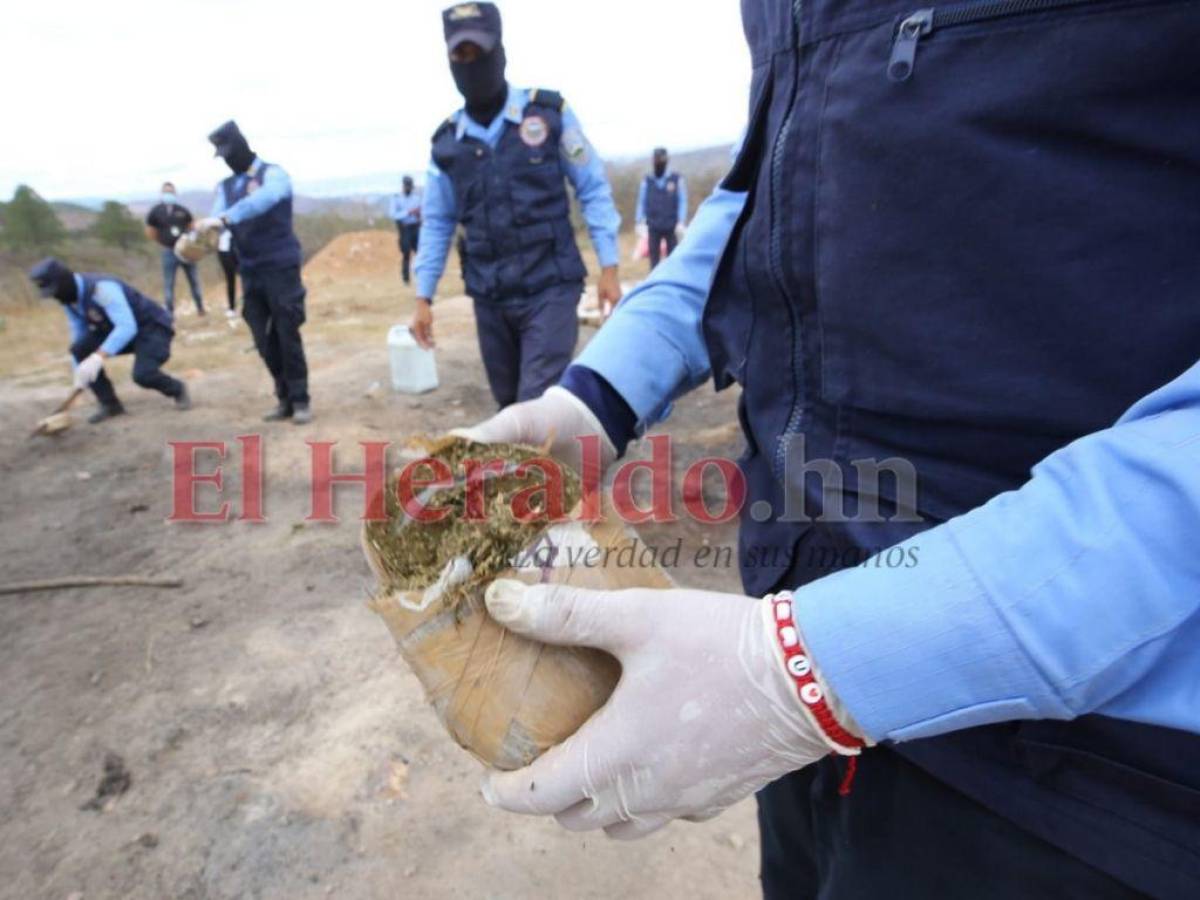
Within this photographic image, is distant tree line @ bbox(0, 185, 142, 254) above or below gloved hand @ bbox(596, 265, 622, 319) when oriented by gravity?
below

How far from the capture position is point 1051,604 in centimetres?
66

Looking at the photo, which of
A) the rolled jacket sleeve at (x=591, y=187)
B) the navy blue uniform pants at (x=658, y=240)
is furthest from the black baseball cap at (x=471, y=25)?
the navy blue uniform pants at (x=658, y=240)

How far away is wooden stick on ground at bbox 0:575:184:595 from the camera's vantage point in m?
4.12

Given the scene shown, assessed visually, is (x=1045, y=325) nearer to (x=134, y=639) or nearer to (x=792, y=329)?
(x=792, y=329)

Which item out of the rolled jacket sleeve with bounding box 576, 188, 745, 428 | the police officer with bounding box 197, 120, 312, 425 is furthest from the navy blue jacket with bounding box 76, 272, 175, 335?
the rolled jacket sleeve with bounding box 576, 188, 745, 428

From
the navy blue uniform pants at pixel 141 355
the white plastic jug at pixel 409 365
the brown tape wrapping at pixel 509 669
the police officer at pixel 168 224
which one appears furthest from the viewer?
the police officer at pixel 168 224

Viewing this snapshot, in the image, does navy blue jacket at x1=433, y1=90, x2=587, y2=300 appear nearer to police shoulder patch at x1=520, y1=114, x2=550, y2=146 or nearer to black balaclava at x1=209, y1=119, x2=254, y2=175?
police shoulder patch at x1=520, y1=114, x2=550, y2=146

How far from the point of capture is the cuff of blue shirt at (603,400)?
57.8 inches

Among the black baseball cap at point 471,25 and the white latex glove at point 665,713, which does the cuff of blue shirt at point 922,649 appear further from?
the black baseball cap at point 471,25

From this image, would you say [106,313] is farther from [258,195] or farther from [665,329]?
[665,329]

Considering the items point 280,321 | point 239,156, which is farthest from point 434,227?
point 239,156

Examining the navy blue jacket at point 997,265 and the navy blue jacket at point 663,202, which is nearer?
the navy blue jacket at point 997,265

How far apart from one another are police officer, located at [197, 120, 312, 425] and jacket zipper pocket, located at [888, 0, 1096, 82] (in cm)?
602

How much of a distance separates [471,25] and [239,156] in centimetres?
303
